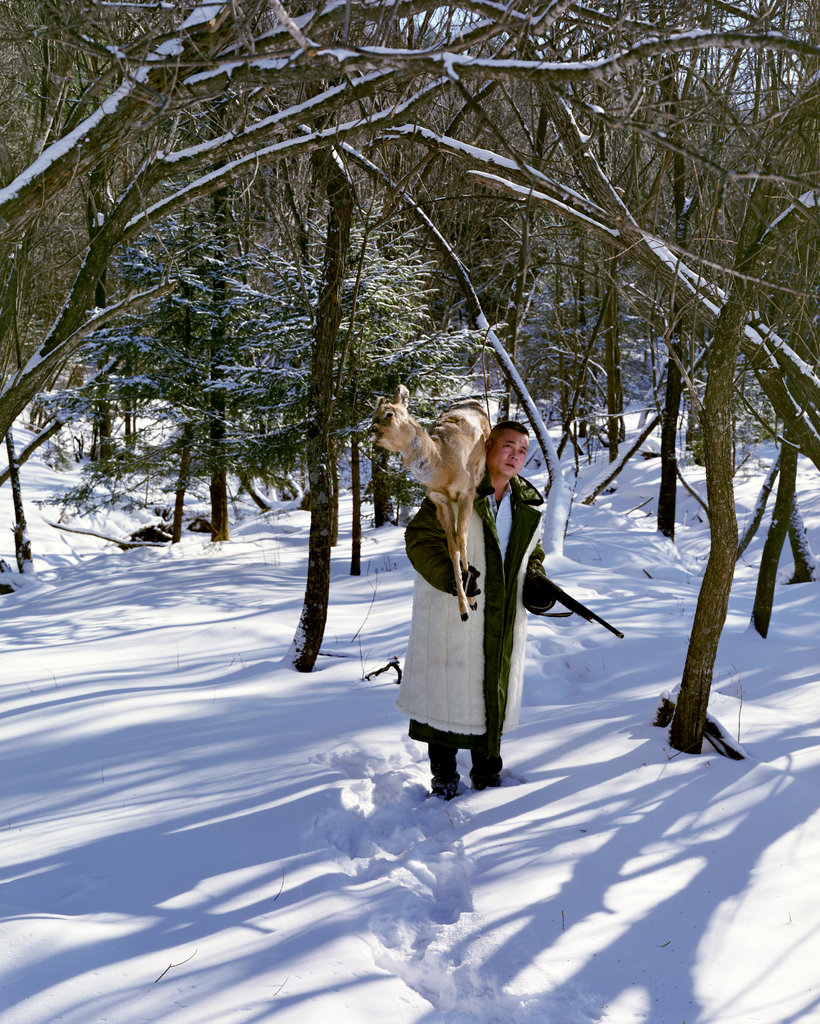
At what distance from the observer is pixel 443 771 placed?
358cm

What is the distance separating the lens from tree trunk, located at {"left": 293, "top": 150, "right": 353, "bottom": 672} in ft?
18.3

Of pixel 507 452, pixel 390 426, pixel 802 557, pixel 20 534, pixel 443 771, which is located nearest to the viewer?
pixel 390 426

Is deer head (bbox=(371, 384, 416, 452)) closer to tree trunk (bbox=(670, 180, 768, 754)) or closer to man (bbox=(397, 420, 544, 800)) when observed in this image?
man (bbox=(397, 420, 544, 800))

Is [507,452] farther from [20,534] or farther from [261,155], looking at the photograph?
[20,534]

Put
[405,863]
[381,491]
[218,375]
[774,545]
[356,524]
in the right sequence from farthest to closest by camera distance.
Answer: [381,491] < [218,375] < [356,524] < [774,545] < [405,863]

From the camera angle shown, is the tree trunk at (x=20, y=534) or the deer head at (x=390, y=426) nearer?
the deer head at (x=390, y=426)

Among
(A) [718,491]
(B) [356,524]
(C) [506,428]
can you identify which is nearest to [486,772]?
(C) [506,428]

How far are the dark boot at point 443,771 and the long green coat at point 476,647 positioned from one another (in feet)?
0.33

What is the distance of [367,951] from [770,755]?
2.38 metres

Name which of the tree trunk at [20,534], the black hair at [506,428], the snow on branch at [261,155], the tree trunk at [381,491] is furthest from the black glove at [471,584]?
the tree trunk at [20,534]

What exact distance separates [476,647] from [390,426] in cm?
186

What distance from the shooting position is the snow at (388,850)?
2195mm

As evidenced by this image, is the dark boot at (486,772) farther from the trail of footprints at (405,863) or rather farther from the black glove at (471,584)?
the black glove at (471,584)

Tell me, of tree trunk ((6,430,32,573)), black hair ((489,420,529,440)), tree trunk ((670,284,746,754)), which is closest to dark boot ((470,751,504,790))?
tree trunk ((670,284,746,754))
